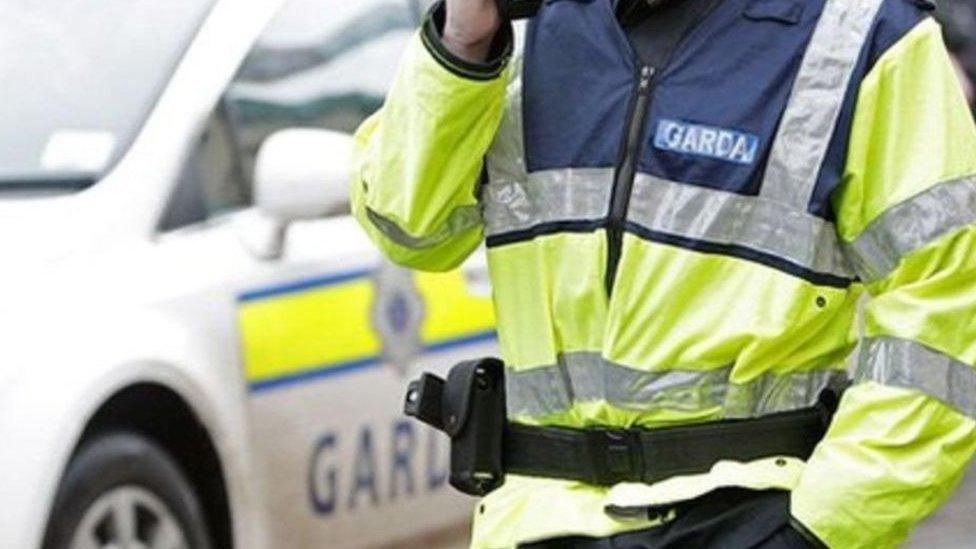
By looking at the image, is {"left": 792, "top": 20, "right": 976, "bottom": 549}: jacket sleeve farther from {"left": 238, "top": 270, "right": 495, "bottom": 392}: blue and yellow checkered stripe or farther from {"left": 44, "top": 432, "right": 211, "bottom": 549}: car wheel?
{"left": 238, "top": 270, "right": 495, "bottom": 392}: blue and yellow checkered stripe

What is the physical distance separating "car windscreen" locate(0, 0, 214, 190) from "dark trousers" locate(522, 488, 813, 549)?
270 cm

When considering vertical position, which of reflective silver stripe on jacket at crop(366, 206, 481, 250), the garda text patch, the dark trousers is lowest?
the dark trousers

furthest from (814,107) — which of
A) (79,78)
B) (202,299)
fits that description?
(79,78)

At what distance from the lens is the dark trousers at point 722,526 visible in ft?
10.9

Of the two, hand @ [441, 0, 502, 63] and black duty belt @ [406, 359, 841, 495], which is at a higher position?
hand @ [441, 0, 502, 63]

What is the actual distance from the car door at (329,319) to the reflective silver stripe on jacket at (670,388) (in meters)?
2.56

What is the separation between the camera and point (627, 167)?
343 centimetres

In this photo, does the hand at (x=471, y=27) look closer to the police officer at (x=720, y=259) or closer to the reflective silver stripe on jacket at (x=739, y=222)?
the police officer at (x=720, y=259)

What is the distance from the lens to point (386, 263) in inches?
A: 249

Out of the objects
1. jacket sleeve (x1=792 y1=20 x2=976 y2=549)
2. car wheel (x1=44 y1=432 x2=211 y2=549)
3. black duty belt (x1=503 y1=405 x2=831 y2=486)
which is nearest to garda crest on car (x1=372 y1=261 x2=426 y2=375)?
car wheel (x1=44 y1=432 x2=211 y2=549)

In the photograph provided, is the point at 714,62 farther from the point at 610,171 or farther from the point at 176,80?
the point at 176,80

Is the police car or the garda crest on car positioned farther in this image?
the garda crest on car

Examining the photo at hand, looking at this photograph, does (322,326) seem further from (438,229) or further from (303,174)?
(438,229)

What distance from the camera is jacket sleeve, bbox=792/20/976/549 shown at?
3.27 metres
